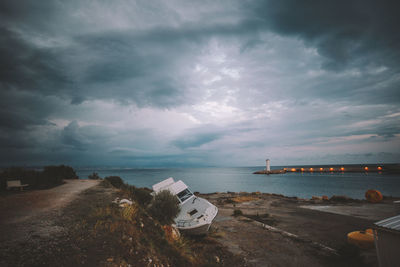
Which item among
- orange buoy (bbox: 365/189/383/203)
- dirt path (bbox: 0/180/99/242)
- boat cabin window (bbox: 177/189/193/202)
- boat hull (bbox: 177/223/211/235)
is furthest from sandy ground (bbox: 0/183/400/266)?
orange buoy (bbox: 365/189/383/203)

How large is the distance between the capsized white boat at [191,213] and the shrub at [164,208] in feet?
2.70

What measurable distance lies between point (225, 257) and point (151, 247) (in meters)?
4.06

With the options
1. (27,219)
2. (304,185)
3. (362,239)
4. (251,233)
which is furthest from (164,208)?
(304,185)

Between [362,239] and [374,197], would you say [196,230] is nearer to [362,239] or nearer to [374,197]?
[362,239]

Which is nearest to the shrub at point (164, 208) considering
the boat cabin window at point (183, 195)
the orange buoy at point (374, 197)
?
the boat cabin window at point (183, 195)

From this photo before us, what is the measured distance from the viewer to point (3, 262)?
3225 millimetres

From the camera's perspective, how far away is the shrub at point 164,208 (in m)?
8.91

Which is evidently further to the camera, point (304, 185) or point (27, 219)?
point (304, 185)

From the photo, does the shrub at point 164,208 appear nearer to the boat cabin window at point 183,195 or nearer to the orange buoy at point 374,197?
the boat cabin window at point 183,195

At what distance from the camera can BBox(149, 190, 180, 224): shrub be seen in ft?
29.2

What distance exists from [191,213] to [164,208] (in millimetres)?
2284

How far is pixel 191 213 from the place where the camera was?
10805 mm

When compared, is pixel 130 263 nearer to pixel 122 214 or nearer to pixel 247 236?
pixel 122 214

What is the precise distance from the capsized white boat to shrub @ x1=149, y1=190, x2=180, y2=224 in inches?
32.4
